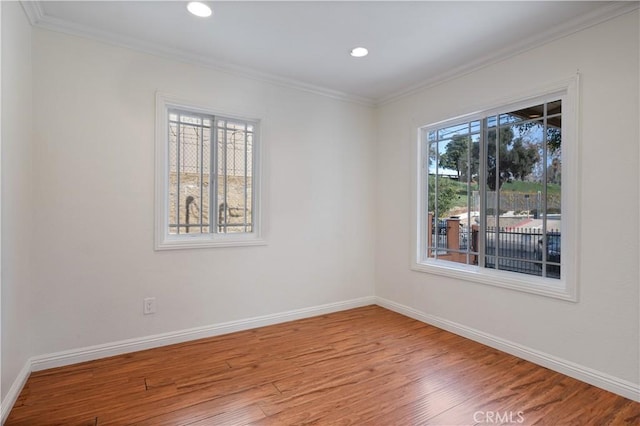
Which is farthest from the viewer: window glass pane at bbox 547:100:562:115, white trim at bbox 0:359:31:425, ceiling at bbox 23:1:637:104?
window glass pane at bbox 547:100:562:115

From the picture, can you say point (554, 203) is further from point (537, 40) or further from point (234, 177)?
point (234, 177)

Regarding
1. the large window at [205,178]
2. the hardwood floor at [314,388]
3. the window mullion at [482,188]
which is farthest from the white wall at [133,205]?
the window mullion at [482,188]

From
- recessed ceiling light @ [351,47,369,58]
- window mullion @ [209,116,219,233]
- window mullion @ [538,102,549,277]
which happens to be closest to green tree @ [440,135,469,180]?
window mullion @ [538,102,549,277]

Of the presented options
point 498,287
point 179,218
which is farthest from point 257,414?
point 498,287

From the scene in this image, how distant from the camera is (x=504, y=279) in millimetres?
2945

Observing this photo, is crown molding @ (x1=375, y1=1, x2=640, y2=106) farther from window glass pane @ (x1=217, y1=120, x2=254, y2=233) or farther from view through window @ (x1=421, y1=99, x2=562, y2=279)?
window glass pane @ (x1=217, y1=120, x2=254, y2=233)

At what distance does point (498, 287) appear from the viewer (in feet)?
9.80

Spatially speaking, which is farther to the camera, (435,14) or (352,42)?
(352,42)

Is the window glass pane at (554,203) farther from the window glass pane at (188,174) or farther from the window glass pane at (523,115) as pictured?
the window glass pane at (188,174)

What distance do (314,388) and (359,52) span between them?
2.75 meters

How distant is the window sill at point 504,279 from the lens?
8.46ft

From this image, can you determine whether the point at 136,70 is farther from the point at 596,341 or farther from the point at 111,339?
the point at 596,341

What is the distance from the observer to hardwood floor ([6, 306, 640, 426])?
198 centimetres

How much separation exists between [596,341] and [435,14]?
2600mm
